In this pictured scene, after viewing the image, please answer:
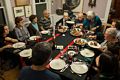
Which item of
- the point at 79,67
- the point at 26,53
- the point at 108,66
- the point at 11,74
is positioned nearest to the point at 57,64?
the point at 79,67

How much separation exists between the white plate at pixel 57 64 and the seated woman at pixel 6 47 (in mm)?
979

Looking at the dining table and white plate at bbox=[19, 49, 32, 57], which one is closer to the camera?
the dining table

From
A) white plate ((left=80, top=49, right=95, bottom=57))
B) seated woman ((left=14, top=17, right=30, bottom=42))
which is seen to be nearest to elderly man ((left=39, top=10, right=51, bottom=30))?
seated woman ((left=14, top=17, right=30, bottom=42))

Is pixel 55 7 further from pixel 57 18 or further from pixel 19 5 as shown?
pixel 19 5

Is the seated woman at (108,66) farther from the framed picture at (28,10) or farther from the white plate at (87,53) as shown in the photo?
the framed picture at (28,10)

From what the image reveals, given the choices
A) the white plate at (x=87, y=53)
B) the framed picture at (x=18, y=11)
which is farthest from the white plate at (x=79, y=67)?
the framed picture at (x=18, y=11)

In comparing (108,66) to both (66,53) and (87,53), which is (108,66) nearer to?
(87,53)

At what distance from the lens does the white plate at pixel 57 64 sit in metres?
1.76

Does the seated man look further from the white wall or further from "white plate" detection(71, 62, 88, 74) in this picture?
the white wall

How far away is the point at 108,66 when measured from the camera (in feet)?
5.01

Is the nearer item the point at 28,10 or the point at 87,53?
the point at 87,53

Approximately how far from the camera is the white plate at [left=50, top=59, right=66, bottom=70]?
1.76 metres

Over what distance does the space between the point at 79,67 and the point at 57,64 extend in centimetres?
34

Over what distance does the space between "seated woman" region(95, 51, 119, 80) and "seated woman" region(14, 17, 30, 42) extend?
1.80 meters
